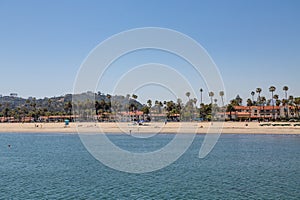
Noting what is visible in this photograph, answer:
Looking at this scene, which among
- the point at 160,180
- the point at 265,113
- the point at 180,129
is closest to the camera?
the point at 160,180

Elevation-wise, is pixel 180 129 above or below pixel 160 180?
above

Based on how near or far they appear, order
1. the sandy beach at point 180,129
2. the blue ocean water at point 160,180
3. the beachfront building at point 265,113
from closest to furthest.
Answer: the blue ocean water at point 160,180
the sandy beach at point 180,129
the beachfront building at point 265,113

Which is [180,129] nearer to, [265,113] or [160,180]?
[265,113]

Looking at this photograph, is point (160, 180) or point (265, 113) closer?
point (160, 180)

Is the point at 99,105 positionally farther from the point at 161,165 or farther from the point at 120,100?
the point at 161,165

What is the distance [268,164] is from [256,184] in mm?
12700

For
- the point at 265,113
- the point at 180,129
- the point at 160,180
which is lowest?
the point at 160,180

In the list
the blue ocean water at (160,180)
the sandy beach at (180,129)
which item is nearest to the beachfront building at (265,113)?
the sandy beach at (180,129)

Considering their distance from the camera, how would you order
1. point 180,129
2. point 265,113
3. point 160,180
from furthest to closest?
point 265,113
point 180,129
point 160,180

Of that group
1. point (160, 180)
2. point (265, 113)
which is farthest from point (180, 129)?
point (160, 180)

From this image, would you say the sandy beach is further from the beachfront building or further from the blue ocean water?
the blue ocean water

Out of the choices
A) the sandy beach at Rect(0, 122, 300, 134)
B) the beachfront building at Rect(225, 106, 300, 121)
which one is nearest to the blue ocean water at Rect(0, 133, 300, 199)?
the sandy beach at Rect(0, 122, 300, 134)

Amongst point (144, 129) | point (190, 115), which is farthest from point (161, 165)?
point (190, 115)

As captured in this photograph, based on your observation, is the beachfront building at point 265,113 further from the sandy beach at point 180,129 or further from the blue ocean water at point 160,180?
the blue ocean water at point 160,180
